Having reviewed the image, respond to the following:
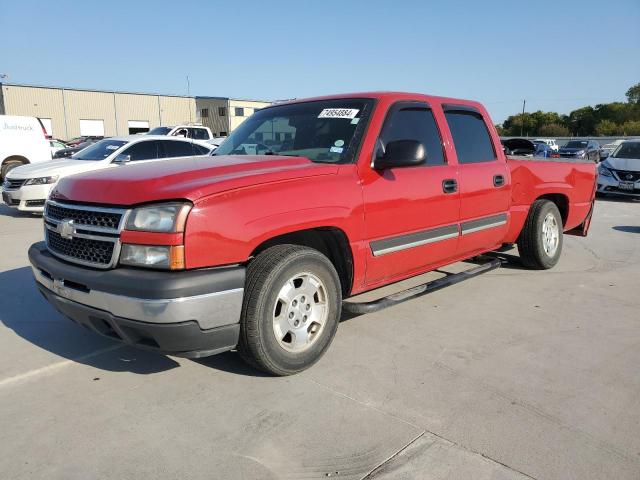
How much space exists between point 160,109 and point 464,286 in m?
53.0

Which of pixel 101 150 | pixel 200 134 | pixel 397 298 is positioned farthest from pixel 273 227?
pixel 200 134

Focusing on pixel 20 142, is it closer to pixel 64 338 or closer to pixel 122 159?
pixel 122 159

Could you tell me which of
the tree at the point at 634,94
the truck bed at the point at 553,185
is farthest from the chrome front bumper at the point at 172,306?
the tree at the point at 634,94

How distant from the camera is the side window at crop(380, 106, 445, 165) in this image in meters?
3.93

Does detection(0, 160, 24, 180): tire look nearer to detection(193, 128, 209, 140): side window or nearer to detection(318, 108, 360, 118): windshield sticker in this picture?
detection(193, 128, 209, 140): side window

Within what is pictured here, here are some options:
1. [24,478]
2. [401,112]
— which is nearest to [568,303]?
[401,112]

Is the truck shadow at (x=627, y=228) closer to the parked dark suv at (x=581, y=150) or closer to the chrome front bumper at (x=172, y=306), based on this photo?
the chrome front bumper at (x=172, y=306)

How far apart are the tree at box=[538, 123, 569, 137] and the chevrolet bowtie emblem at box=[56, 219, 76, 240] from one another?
212 ft

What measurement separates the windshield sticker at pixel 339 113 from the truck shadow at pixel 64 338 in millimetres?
2134

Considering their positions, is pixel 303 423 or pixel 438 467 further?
pixel 303 423

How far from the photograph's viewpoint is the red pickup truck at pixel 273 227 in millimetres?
2721

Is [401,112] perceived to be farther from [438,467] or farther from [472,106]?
[438,467]

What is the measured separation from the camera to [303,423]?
274cm

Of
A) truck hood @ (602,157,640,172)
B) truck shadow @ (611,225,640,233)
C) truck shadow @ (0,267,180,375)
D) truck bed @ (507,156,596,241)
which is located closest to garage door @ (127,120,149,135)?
truck hood @ (602,157,640,172)
